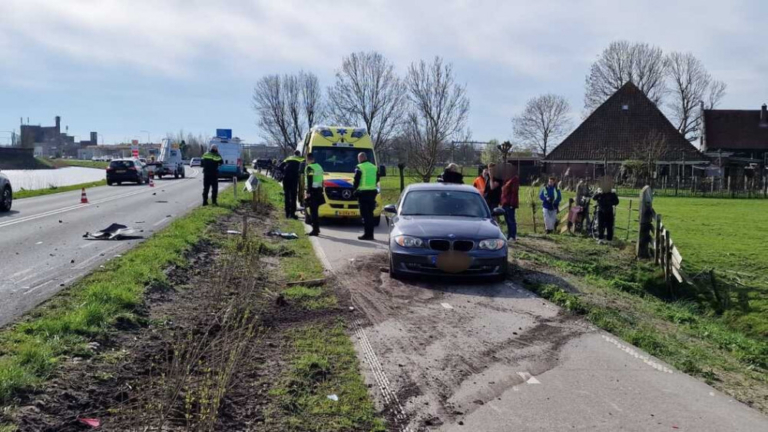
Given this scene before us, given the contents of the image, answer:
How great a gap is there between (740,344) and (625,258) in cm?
687

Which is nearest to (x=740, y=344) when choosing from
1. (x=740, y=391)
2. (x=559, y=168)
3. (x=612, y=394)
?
(x=740, y=391)

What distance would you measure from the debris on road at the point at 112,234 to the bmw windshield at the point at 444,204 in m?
6.16

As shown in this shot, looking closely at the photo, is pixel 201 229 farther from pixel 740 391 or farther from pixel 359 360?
pixel 740 391

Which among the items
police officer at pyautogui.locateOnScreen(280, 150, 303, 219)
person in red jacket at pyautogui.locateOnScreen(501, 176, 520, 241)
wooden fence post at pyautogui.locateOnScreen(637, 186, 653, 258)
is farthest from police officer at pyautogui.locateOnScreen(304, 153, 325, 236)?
wooden fence post at pyautogui.locateOnScreen(637, 186, 653, 258)

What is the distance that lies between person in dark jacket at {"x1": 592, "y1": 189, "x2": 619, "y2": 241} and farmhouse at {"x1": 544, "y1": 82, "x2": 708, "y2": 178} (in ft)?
132

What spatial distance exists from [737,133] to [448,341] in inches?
2933

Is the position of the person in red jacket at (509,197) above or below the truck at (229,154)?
below

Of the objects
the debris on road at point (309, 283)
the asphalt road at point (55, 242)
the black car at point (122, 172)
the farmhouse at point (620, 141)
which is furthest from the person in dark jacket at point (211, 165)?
the farmhouse at point (620, 141)

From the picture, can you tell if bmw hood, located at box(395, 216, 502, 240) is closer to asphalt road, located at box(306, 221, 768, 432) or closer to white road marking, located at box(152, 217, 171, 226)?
asphalt road, located at box(306, 221, 768, 432)

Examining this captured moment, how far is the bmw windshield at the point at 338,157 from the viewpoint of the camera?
62.1ft

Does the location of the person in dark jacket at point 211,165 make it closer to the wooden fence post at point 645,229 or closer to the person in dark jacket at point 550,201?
the person in dark jacket at point 550,201

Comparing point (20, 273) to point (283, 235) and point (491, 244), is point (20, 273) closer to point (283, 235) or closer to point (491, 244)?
point (283, 235)

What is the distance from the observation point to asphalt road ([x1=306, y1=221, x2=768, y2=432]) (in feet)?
15.4

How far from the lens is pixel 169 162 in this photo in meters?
55.3
